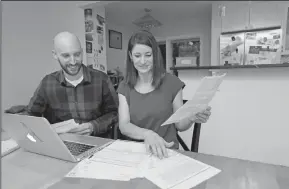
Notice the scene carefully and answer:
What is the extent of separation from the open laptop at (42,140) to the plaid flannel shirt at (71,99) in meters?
0.49

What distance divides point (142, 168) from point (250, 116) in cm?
133

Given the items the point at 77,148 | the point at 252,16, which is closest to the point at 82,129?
the point at 77,148

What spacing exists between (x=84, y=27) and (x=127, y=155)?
2.93 m

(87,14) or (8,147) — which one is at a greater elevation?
(87,14)

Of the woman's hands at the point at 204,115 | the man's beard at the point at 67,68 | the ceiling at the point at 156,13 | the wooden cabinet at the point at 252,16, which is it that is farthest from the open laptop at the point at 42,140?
the ceiling at the point at 156,13

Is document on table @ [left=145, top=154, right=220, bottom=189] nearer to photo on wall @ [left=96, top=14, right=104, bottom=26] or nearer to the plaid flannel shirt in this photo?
the plaid flannel shirt

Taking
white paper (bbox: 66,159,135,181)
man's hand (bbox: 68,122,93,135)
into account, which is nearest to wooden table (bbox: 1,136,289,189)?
white paper (bbox: 66,159,135,181)

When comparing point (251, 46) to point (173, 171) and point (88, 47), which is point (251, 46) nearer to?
point (88, 47)

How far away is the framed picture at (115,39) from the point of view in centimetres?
523

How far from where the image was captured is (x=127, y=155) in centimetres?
73

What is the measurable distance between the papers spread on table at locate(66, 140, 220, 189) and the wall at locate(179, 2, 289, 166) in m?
1.14

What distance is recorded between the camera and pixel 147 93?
116cm

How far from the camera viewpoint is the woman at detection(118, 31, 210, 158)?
42.3 inches

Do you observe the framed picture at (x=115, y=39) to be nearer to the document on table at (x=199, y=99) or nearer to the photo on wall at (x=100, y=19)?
the photo on wall at (x=100, y=19)
